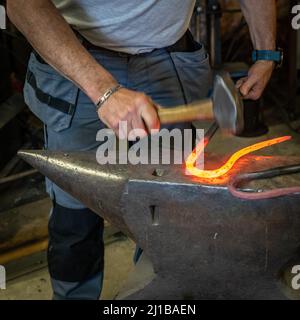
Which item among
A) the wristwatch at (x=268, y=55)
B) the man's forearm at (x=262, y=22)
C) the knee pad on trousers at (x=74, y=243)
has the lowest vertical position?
→ the knee pad on trousers at (x=74, y=243)

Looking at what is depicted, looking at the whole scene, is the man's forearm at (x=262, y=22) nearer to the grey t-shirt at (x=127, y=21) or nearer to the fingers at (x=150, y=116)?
the grey t-shirt at (x=127, y=21)

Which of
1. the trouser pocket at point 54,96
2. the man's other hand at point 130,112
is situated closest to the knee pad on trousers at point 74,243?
the trouser pocket at point 54,96

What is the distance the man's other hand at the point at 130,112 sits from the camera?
1010 millimetres

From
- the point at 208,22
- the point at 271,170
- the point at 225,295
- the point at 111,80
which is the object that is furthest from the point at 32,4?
the point at 208,22

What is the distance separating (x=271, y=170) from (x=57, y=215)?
64cm

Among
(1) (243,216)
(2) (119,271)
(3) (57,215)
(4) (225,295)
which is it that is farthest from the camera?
(2) (119,271)

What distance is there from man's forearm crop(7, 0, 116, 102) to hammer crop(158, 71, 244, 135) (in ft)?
0.63

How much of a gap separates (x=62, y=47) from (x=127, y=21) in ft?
0.78

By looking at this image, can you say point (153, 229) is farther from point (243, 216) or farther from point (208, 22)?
point (208, 22)

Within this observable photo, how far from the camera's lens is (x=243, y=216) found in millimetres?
956

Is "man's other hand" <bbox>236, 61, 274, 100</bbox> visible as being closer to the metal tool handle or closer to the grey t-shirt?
the grey t-shirt

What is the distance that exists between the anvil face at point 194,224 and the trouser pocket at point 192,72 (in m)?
0.43

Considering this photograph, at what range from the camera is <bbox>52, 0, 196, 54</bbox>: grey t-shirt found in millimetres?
1244

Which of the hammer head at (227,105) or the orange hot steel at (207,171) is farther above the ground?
the hammer head at (227,105)
